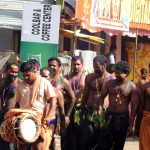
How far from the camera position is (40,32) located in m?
11.0

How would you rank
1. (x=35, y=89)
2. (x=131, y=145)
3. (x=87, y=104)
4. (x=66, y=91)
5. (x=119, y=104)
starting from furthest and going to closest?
(x=131, y=145) < (x=87, y=104) < (x=66, y=91) < (x=119, y=104) < (x=35, y=89)

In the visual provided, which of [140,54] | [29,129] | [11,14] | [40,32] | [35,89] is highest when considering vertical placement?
[11,14]

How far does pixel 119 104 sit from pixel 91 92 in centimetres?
76

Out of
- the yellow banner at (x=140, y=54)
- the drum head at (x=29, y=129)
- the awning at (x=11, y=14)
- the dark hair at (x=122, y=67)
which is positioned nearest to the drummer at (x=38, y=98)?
the drum head at (x=29, y=129)

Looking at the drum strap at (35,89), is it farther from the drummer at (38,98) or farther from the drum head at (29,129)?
the drum head at (29,129)

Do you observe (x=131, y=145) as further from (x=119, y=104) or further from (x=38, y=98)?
(x=38, y=98)

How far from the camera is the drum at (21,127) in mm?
6988

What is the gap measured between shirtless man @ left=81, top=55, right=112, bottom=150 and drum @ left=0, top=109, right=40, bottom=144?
1.85m

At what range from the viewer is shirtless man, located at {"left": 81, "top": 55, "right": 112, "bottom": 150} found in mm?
8821

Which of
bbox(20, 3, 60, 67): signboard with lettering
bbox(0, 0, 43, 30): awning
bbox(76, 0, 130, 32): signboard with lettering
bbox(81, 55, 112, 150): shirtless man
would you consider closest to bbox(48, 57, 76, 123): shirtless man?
bbox(81, 55, 112, 150): shirtless man

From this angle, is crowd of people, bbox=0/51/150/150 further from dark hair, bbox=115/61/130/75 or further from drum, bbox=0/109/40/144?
drum, bbox=0/109/40/144

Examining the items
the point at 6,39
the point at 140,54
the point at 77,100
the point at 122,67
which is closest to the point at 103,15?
the point at 6,39

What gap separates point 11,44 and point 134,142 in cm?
546

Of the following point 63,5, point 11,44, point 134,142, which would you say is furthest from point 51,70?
point 11,44
